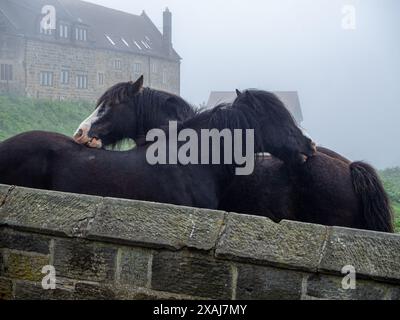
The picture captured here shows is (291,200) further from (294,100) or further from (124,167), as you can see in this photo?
(294,100)

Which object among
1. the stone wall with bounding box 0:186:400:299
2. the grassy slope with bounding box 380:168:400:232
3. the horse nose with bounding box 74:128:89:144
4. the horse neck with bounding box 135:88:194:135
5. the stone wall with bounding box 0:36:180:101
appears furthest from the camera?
the stone wall with bounding box 0:36:180:101

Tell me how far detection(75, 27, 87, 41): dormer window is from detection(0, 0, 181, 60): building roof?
537mm

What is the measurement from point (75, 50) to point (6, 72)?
Result: 8.54 metres

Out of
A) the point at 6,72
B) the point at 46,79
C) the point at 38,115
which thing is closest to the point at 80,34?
the point at 46,79

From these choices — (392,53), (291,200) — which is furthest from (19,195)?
(392,53)

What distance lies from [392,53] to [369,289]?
78916mm

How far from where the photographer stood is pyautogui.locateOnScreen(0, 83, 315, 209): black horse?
15.9 ft

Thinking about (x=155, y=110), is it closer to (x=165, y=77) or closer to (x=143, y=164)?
(x=143, y=164)

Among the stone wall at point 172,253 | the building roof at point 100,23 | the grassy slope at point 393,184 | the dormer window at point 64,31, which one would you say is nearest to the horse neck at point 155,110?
the stone wall at point 172,253

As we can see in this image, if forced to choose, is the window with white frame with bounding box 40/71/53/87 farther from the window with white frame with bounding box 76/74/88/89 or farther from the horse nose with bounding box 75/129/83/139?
the horse nose with bounding box 75/129/83/139

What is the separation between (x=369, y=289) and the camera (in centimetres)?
315

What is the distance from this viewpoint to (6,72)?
43938 mm

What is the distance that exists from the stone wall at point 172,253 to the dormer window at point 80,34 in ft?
165

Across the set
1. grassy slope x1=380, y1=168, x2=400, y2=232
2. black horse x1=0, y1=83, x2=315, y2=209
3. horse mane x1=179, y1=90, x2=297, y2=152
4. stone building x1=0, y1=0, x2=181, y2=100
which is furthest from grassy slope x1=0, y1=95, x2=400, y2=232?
horse mane x1=179, y1=90, x2=297, y2=152
